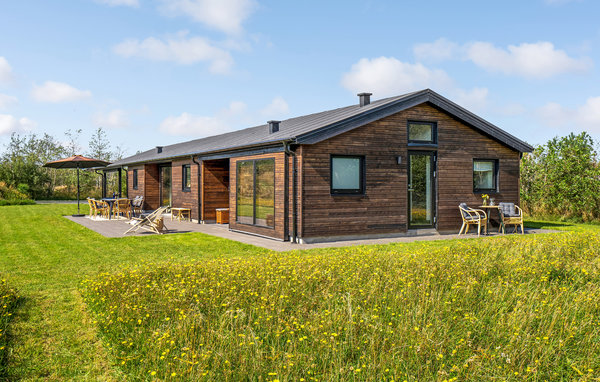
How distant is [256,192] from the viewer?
1208 centimetres

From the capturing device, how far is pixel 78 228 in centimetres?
1366

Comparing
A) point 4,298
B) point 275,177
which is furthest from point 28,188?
point 4,298

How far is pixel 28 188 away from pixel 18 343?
30.0 metres

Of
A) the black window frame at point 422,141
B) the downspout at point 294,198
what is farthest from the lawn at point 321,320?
the black window frame at point 422,141

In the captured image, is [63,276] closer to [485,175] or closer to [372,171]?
[372,171]

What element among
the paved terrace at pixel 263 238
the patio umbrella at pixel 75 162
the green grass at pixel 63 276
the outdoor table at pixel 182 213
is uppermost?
the patio umbrella at pixel 75 162

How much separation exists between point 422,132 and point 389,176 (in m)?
1.76

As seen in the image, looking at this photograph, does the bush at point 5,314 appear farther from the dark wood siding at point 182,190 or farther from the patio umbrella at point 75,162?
the patio umbrella at point 75,162

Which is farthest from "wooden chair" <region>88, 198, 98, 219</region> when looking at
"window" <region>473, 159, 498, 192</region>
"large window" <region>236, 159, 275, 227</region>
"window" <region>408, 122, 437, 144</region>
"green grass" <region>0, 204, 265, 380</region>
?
"window" <region>473, 159, 498, 192</region>

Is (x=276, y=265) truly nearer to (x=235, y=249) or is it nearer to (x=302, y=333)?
(x=302, y=333)

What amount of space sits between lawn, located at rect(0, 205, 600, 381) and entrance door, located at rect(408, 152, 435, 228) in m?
5.06

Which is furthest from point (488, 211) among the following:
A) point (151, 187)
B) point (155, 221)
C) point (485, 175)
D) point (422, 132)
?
point (151, 187)

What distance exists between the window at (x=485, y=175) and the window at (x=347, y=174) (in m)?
4.01

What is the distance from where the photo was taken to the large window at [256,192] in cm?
1152
